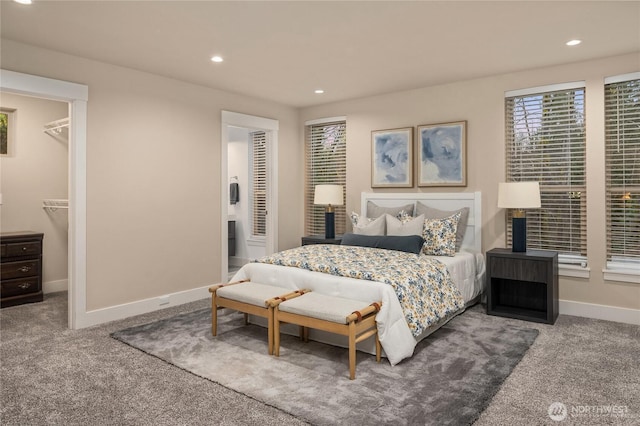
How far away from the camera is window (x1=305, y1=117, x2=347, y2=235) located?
6.04 meters

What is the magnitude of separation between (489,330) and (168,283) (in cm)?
339

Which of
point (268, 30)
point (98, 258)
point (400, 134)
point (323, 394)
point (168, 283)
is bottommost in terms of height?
point (323, 394)

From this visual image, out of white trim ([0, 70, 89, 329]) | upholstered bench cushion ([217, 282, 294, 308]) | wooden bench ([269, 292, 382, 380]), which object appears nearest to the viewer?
wooden bench ([269, 292, 382, 380])

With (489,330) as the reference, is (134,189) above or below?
above

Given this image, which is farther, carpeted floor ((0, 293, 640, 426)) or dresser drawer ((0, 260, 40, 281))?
dresser drawer ((0, 260, 40, 281))

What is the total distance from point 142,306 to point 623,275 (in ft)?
15.8

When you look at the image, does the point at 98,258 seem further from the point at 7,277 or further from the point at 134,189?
the point at 7,277

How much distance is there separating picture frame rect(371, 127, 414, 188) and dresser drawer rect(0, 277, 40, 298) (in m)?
4.32

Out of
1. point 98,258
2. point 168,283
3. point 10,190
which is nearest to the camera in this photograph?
point 98,258

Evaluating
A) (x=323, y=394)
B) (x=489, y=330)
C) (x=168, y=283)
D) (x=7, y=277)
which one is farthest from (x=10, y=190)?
(x=489, y=330)

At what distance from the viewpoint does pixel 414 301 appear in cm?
326

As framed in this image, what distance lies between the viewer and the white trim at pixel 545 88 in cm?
422

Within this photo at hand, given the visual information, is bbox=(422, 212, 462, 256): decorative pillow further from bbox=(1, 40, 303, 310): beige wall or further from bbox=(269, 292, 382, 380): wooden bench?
bbox=(1, 40, 303, 310): beige wall
